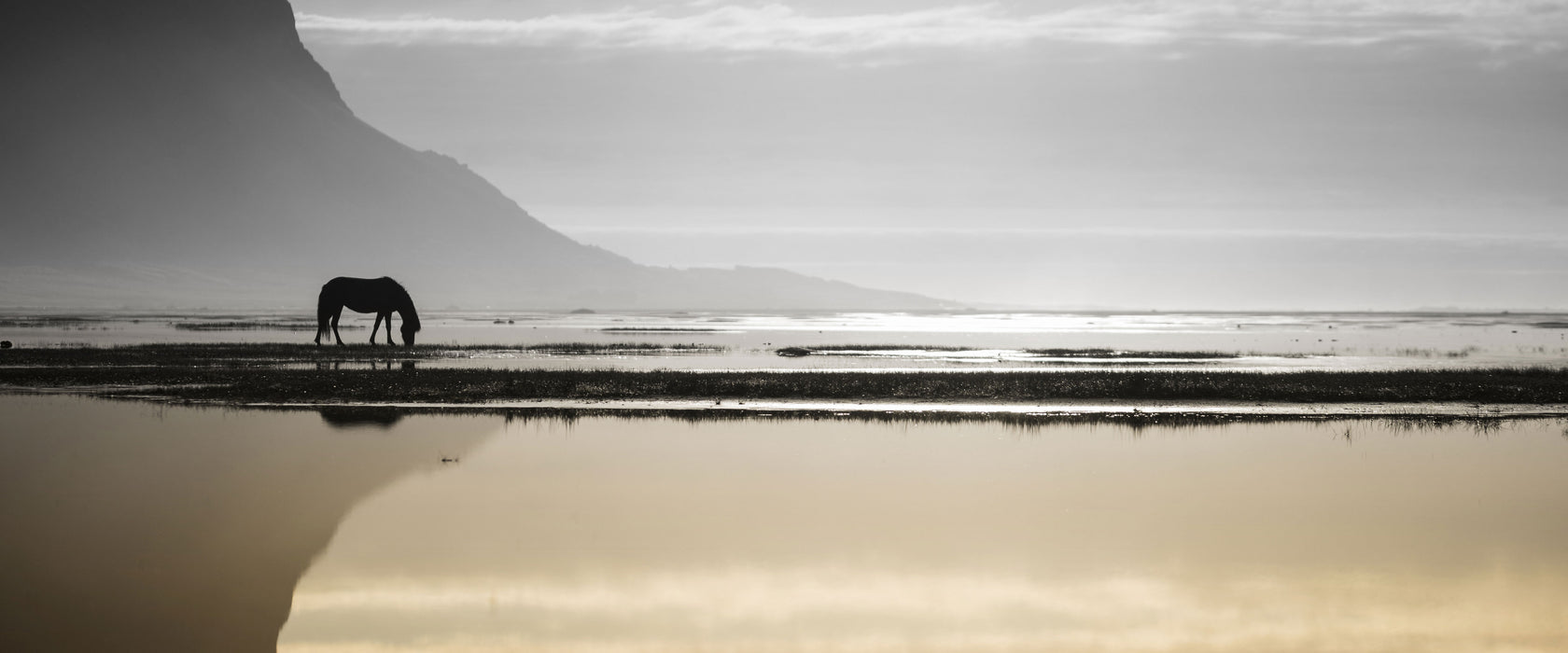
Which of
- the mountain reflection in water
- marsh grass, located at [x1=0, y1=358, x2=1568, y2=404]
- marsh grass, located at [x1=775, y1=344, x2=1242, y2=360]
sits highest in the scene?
marsh grass, located at [x1=775, y1=344, x2=1242, y2=360]

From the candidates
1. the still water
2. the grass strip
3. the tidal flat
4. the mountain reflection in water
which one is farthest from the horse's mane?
the still water

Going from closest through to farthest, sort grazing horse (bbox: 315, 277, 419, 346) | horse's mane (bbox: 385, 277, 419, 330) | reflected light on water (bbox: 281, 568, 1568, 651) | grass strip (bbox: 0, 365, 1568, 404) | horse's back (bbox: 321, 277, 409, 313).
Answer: reflected light on water (bbox: 281, 568, 1568, 651)
grass strip (bbox: 0, 365, 1568, 404)
horse's mane (bbox: 385, 277, 419, 330)
grazing horse (bbox: 315, 277, 419, 346)
horse's back (bbox: 321, 277, 409, 313)

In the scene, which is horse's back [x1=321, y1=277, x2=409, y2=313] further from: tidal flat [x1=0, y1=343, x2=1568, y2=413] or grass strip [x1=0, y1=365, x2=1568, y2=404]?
grass strip [x1=0, y1=365, x2=1568, y2=404]

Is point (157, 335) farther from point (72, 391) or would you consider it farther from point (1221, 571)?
point (1221, 571)

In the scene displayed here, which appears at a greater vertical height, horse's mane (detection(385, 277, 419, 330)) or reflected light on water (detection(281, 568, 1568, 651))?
horse's mane (detection(385, 277, 419, 330))

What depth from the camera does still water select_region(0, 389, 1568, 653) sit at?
490 inches

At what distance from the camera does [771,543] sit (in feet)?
53.1

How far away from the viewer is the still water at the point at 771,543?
490 inches

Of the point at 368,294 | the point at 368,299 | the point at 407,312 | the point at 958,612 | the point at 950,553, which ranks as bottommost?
the point at 958,612

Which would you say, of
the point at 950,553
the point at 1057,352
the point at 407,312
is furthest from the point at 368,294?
the point at 950,553

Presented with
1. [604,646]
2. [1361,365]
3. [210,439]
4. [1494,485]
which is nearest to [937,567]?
[604,646]

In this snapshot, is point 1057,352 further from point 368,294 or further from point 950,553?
point 950,553

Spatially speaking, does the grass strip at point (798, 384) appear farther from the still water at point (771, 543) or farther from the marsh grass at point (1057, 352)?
the marsh grass at point (1057, 352)

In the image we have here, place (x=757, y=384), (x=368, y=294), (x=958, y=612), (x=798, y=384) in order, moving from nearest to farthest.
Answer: (x=958, y=612)
(x=798, y=384)
(x=757, y=384)
(x=368, y=294)
